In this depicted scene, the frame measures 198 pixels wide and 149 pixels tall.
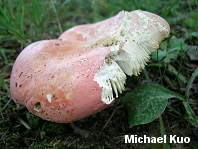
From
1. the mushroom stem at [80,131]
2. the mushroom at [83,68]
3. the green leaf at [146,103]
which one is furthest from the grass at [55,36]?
the mushroom at [83,68]

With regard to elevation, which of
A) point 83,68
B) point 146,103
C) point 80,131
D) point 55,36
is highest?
point 83,68

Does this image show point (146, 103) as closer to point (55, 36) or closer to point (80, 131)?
point (80, 131)

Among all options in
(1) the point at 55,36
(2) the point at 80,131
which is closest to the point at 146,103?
(2) the point at 80,131

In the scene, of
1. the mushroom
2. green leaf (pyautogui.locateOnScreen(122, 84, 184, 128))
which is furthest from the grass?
the mushroom

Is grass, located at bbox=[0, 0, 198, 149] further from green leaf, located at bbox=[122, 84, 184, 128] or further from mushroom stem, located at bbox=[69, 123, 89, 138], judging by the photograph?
green leaf, located at bbox=[122, 84, 184, 128]

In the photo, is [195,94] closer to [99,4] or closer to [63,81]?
[63,81]

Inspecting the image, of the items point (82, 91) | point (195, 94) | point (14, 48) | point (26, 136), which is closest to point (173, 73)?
point (195, 94)
